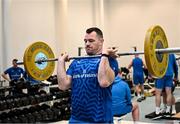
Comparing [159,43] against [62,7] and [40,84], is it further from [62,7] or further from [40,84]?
[62,7]

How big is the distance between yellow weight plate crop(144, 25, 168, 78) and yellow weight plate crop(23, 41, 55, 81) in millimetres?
1550

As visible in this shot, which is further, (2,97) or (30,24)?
(30,24)

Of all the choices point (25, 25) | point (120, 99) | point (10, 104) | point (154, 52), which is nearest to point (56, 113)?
point (10, 104)

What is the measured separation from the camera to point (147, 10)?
11.4 metres

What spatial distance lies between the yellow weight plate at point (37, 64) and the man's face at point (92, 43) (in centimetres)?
145

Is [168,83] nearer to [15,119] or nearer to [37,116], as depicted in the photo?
[37,116]

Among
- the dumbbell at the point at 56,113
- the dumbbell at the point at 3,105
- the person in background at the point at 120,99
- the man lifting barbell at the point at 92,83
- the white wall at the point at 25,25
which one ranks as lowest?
the dumbbell at the point at 56,113

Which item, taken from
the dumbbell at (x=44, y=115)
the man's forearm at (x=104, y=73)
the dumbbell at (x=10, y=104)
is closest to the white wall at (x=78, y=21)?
the dumbbell at (x=10, y=104)

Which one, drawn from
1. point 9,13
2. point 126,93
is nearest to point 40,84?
point 9,13

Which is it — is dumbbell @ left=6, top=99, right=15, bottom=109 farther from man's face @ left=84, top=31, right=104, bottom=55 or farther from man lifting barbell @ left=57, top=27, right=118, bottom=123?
man's face @ left=84, top=31, right=104, bottom=55

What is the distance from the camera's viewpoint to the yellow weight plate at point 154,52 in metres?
2.19

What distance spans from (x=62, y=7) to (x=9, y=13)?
2025 mm

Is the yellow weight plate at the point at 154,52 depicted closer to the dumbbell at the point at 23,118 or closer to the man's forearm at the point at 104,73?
the man's forearm at the point at 104,73

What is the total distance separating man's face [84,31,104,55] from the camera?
2.15 metres
